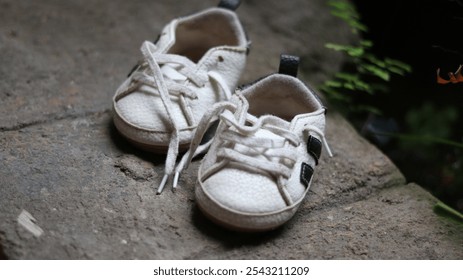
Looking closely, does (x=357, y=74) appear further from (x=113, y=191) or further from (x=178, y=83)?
(x=113, y=191)

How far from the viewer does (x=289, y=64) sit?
150 centimetres

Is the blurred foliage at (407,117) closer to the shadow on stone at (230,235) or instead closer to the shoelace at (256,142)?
the shoelace at (256,142)

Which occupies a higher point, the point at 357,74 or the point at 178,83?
the point at 178,83

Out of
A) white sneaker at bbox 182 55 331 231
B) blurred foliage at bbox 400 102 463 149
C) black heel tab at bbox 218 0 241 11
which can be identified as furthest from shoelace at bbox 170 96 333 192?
blurred foliage at bbox 400 102 463 149

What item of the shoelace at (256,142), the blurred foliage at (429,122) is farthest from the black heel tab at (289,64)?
the blurred foliage at (429,122)

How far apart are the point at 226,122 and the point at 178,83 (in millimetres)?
286

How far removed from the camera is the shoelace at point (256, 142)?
4.28 feet

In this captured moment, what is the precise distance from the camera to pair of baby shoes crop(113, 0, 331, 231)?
50.3 inches

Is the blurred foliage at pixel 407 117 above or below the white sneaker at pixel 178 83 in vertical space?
below

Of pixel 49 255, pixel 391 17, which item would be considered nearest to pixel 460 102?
pixel 391 17

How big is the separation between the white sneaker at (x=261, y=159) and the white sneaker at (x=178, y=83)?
0.10 m

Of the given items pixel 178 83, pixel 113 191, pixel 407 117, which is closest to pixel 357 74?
pixel 407 117

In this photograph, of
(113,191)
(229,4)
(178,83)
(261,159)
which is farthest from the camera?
(229,4)

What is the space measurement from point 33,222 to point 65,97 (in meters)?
0.69
